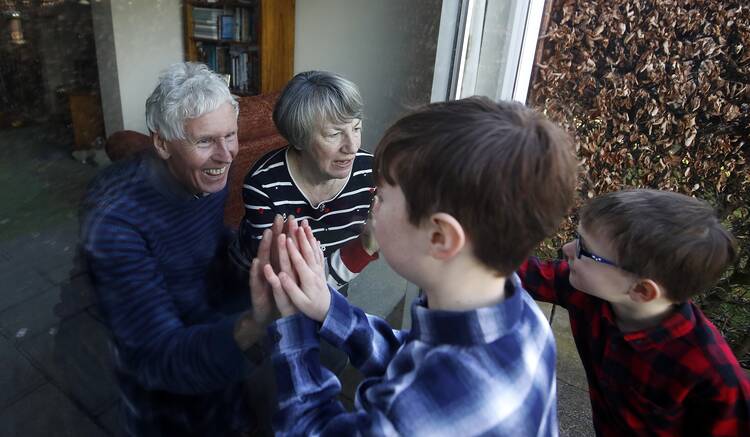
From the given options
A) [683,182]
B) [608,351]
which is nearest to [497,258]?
[608,351]

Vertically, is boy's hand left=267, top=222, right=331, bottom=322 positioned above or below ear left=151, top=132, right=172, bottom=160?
below

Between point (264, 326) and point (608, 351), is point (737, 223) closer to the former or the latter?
point (608, 351)

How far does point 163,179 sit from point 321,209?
0.51 m

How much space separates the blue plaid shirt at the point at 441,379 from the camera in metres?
0.72

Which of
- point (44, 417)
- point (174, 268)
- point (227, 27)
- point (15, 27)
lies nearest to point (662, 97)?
point (227, 27)

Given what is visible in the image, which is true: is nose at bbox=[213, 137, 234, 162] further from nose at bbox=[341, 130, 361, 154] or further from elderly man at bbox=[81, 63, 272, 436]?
nose at bbox=[341, 130, 361, 154]

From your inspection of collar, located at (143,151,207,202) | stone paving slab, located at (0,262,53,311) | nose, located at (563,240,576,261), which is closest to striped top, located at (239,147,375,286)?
collar, located at (143,151,207,202)

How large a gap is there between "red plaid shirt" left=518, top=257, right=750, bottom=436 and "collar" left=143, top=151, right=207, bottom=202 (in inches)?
45.6

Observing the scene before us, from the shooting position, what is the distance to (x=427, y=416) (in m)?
0.71

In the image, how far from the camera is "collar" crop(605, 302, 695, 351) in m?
1.31

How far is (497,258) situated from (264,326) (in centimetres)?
51

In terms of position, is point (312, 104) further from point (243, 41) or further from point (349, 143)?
point (243, 41)

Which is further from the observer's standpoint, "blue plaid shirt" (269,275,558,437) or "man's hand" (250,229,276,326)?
"man's hand" (250,229,276,326)

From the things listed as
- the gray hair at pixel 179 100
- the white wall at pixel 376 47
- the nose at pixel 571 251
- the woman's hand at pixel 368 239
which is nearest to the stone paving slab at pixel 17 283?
the gray hair at pixel 179 100
